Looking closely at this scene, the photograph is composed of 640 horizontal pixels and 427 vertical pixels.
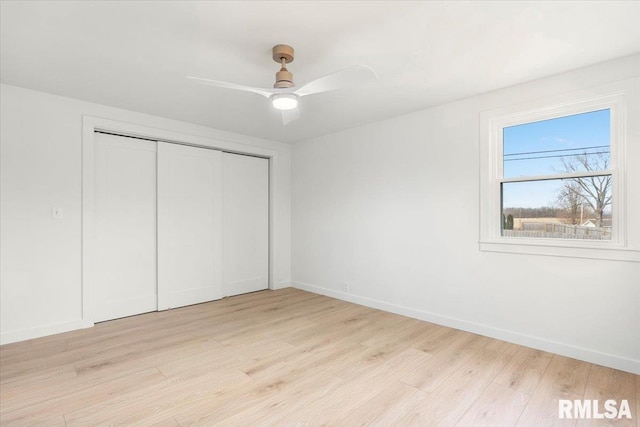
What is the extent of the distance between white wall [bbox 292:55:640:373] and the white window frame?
6cm

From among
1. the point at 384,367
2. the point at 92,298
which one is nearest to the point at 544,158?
the point at 384,367

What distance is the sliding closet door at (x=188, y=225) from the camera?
4.17 metres

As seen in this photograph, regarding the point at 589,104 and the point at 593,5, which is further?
the point at 589,104

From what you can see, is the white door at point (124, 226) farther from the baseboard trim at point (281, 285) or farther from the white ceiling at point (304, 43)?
the baseboard trim at point (281, 285)

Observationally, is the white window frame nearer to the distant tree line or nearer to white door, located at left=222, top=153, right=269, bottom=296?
the distant tree line

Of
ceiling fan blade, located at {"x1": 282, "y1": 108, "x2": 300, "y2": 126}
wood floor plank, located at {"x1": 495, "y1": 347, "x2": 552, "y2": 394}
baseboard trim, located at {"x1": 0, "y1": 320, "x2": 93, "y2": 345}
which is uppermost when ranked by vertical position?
ceiling fan blade, located at {"x1": 282, "y1": 108, "x2": 300, "y2": 126}

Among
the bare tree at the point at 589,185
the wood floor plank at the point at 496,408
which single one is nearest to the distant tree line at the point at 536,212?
the bare tree at the point at 589,185

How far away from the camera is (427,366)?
2.61 meters

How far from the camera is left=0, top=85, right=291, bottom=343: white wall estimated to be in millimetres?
3070

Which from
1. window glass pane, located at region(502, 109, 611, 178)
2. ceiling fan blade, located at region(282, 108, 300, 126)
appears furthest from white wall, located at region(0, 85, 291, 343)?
window glass pane, located at region(502, 109, 611, 178)

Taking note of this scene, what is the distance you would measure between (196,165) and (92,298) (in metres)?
2.05

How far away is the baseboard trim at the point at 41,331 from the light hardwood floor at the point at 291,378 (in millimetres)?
102

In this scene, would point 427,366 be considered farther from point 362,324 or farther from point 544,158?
point 544,158

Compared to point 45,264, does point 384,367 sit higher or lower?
lower
